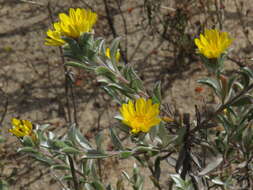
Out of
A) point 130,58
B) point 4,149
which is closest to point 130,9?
→ point 130,58

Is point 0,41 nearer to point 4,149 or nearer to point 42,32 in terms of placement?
point 42,32

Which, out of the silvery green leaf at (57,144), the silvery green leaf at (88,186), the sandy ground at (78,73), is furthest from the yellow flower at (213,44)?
the sandy ground at (78,73)

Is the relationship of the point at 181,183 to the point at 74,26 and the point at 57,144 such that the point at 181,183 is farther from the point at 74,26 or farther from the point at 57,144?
the point at 74,26

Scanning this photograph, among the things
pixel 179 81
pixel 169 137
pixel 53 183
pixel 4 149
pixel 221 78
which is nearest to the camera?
pixel 221 78

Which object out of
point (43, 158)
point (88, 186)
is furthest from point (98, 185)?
point (43, 158)

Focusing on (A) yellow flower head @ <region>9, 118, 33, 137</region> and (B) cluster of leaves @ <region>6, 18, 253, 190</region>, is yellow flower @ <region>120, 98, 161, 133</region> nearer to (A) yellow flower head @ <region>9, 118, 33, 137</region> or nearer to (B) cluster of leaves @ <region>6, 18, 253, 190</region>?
(B) cluster of leaves @ <region>6, 18, 253, 190</region>
